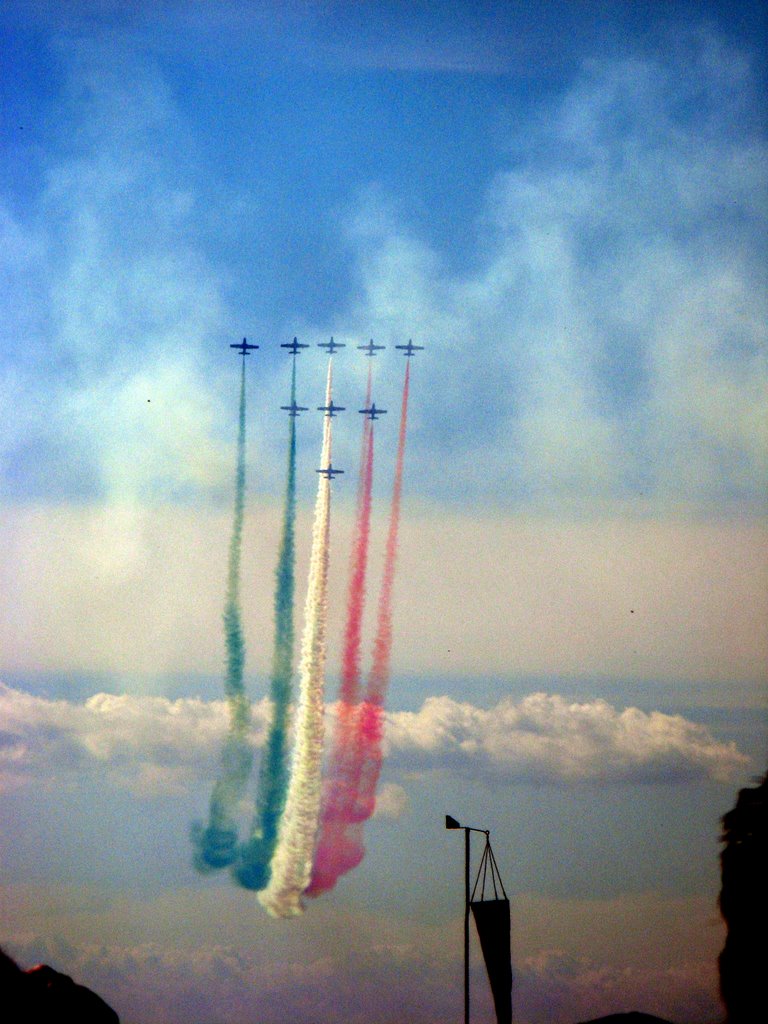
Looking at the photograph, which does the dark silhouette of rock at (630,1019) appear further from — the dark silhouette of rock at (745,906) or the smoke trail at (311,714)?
the smoke trail at (311,714)

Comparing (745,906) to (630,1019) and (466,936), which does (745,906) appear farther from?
(466,936)

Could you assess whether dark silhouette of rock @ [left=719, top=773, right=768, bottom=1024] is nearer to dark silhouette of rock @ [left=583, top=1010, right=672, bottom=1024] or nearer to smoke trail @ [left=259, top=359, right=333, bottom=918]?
dark silhouette of rock @ [left=583, top=1010, right=672, bottom=1024]

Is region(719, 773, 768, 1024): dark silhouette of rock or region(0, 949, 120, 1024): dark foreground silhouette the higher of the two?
region(719, 773, 768, 1024): dark silhouette of rock

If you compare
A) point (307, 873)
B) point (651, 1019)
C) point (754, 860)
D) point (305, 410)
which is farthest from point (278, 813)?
point (754, 860)

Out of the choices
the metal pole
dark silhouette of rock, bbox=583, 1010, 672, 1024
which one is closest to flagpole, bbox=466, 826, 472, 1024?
the metal pole

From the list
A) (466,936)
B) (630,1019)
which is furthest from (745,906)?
(466,936)

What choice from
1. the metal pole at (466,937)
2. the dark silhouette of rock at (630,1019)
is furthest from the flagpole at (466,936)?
the dark silhouette of rock at (630,1019)
